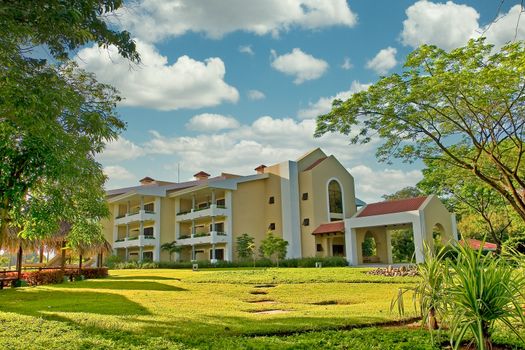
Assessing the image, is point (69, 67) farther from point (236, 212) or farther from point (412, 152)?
point (236, 212)

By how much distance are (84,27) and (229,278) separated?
55.2 feet

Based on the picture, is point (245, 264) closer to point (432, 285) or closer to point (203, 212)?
point (203, 212)

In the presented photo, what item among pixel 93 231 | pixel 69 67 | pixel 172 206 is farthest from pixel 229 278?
pixel 172 206

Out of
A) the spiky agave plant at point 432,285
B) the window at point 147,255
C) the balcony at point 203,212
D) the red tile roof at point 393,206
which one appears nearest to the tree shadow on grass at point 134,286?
the spiky agave plant at point 432,285

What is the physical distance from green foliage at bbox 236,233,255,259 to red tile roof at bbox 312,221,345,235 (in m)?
5.49

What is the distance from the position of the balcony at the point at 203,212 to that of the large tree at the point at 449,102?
25.1 meters

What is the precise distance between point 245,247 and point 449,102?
2596cm

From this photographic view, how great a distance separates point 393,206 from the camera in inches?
1288

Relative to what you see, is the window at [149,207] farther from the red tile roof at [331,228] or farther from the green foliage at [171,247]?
the red tile roof at [331,228]

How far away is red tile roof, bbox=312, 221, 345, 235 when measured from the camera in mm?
35375

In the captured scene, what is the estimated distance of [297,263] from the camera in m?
34.5

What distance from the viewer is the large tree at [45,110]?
20.2ft

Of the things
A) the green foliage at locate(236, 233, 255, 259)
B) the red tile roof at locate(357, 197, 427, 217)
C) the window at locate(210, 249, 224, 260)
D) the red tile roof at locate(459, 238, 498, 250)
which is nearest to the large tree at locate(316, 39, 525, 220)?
the red tile roof at locate(459, 238, 498, 250)

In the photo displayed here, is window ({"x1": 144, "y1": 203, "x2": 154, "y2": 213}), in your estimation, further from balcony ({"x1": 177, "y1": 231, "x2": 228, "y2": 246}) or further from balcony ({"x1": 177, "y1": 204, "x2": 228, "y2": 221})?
balcony ({"x1": 177, "y1": 231, "x2": 228, "y2": 246})
